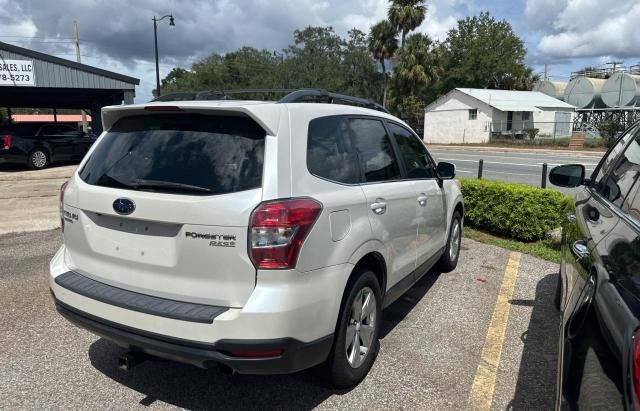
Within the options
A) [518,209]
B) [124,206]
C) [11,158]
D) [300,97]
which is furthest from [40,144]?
[300,97]

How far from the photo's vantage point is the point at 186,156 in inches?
107

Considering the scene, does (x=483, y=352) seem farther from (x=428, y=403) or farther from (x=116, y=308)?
(x=116, y=308)

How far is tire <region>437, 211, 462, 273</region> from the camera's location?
17.8 ft

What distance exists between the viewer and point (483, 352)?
3.79m

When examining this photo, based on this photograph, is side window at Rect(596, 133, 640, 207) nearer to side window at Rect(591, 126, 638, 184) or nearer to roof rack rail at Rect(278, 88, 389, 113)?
side window at Rect(591, 126, 638, 184)

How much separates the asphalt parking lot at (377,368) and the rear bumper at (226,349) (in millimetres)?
555

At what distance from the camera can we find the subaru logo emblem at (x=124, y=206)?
2.70m

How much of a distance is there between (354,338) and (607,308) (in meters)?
1.71

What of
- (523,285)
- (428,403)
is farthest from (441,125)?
(428,403)

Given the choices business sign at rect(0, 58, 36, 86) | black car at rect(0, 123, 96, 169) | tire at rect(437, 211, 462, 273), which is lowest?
tire at rect(437, 211, 462, 273)

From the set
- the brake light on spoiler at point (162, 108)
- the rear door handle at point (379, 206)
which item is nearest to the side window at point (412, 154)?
the rear door handle at point (379, 206)

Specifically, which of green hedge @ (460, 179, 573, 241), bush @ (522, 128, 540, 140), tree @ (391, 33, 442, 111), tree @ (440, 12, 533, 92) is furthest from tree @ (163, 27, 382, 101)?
green hedge @ (460, 179, 573, 241)

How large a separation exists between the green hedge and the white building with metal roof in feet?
105

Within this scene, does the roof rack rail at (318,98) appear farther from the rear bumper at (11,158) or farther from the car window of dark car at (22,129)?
the car window of dark car at (22,129)
